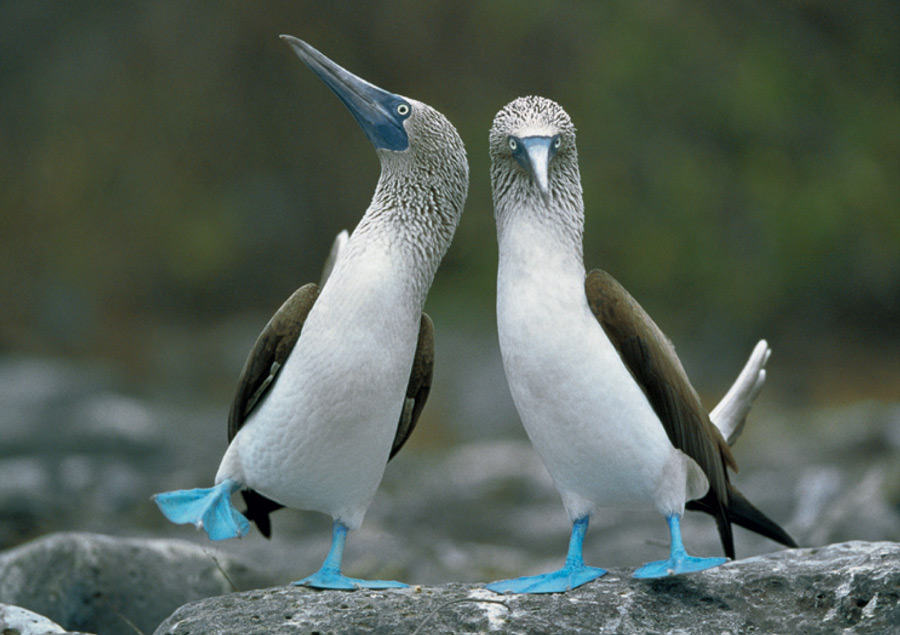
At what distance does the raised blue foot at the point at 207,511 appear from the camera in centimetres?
358

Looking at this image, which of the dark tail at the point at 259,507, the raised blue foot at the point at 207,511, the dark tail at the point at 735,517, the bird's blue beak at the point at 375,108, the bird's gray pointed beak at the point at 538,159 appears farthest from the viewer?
the dark tail at the point at 259,507

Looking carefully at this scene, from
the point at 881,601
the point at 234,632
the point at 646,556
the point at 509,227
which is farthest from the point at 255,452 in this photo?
the point at 646,556

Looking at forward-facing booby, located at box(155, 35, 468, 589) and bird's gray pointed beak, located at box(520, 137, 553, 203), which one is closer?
bird's gray pointed beak, located at box(520, 137, 553, 203)

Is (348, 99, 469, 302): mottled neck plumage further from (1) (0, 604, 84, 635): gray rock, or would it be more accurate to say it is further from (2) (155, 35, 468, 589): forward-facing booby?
(1) (0, 604, 84, 635): gray rock

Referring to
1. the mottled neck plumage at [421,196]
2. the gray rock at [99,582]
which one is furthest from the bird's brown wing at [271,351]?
the gray rock at [99,582]

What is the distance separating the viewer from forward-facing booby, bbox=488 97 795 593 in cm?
330

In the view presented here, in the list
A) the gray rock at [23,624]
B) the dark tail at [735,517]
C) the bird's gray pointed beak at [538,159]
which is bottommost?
the gray rock at [23,624]

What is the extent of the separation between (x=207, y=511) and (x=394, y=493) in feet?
18.4

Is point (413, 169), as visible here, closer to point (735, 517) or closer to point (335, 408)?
point (335, 408)

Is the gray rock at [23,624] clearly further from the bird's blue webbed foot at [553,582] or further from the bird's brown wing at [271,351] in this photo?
the bird's blue webbed foot at [553,582]

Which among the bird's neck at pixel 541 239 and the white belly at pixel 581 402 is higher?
the bird's neck at pixel 541 239

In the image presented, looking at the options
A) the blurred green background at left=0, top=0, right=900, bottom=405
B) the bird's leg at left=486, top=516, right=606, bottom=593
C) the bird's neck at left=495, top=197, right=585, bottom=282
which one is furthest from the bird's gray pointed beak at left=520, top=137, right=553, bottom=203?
the blurred green background at left=0, top=0, right=900, bottom=405

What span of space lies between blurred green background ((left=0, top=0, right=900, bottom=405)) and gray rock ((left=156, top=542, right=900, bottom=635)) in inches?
308

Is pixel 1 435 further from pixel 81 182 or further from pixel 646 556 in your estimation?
pixel 646 556
